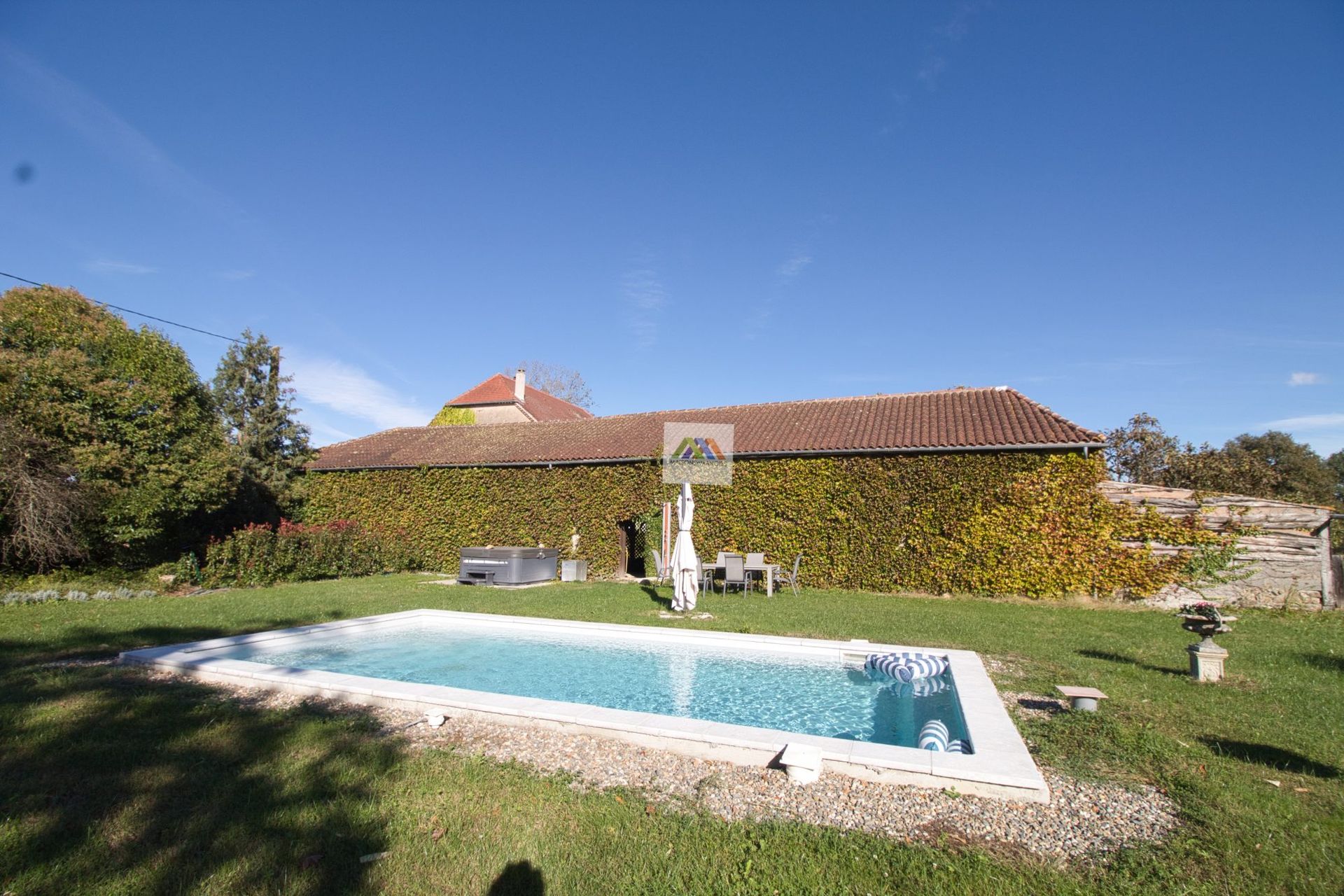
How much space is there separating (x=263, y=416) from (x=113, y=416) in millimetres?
9190

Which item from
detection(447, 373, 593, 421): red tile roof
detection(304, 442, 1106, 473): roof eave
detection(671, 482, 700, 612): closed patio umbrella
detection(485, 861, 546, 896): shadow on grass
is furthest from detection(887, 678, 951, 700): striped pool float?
detection(447, 373, 593, 421): red tile roof

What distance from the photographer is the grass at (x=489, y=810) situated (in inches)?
112

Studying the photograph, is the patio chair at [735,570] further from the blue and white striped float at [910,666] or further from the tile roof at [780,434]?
the blue and white striped float at [910,666]

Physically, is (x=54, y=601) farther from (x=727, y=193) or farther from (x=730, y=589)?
(x=727, y=193)

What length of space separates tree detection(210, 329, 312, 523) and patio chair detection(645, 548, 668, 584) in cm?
1369

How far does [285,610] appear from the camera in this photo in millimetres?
10836

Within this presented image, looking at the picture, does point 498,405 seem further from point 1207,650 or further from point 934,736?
point 1207,650

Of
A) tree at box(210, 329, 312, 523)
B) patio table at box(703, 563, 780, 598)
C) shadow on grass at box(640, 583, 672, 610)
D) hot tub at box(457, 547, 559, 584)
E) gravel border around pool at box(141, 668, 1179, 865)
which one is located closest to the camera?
gravel border around pool at box(141, 668, 1179, 865)

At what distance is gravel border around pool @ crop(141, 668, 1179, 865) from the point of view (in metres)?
3.30

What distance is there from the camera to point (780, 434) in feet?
56.8

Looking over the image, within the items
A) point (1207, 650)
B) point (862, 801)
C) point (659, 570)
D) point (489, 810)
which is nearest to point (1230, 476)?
point (1207, 650)

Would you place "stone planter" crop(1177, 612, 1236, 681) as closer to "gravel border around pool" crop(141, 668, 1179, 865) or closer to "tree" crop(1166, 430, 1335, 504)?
"gravel border around pool" crop(141, 668, 1179, 865)
